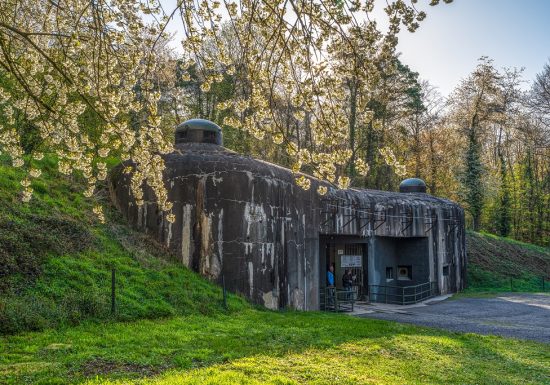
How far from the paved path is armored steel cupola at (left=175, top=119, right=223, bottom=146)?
747cm

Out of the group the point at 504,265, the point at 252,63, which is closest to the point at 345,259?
the point at 504,265

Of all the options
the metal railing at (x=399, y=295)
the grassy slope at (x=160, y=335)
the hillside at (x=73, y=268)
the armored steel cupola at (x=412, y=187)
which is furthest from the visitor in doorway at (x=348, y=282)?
the armored steel cupola at (x=412, y=187)

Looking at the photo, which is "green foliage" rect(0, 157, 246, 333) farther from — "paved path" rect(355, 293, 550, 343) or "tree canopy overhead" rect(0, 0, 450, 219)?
"paved path" rect(355, 293, 550, 343)

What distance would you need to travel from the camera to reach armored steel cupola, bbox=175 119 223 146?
53.0ft

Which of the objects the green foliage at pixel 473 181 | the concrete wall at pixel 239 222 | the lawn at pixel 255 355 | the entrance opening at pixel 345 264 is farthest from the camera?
the green foliage at pixel 473 181

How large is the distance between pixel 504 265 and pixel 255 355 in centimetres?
2471

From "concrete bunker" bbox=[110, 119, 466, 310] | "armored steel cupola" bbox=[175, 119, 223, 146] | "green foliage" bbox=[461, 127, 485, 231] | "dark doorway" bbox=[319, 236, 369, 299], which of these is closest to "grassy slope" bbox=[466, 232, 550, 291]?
"green foliage" bbox=[461, 127, 485, 231]

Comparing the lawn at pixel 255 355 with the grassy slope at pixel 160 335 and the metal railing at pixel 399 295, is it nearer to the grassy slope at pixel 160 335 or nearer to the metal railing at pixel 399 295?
the grassy slope at pixel 160 335

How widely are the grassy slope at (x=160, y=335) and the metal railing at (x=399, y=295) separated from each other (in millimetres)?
7806

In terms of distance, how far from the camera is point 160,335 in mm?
8359

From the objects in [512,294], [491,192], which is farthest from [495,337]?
[491,192]

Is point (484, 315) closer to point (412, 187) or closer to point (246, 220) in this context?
point (246, 220)

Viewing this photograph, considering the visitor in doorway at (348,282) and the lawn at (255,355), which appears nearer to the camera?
the lawn at (255,355)

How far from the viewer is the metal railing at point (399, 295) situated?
19816 mm
